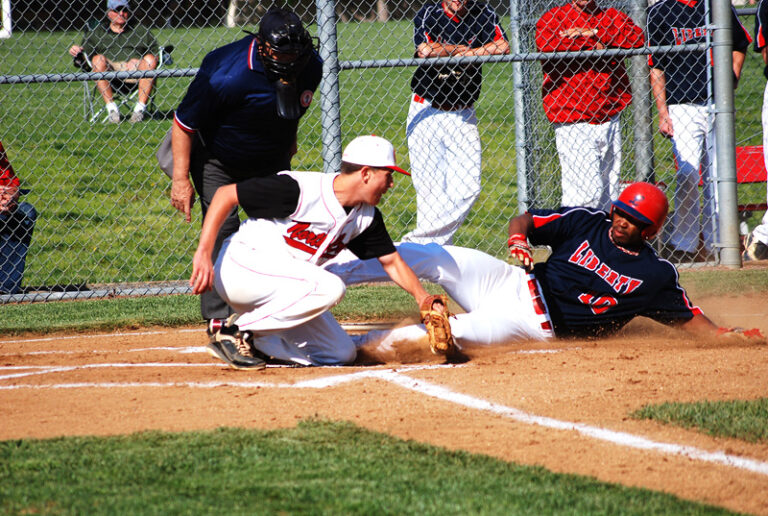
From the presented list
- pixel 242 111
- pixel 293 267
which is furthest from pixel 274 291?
pixel 242 111

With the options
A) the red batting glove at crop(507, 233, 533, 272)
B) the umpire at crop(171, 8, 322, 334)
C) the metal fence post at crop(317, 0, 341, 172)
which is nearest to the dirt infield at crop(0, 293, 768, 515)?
the red batting glove at crop(507, 233, 533, 272)

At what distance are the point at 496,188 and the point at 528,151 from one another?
152 inches

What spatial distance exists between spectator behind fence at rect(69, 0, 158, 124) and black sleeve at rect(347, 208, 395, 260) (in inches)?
260

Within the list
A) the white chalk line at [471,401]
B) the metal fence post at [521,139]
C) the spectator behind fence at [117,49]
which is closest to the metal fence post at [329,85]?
the metal fence post at [521,139]

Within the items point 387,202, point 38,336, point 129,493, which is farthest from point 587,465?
point 387,202

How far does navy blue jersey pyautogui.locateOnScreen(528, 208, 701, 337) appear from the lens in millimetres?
4703

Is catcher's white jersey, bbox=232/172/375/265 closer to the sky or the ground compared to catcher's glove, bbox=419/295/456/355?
closer to the sky

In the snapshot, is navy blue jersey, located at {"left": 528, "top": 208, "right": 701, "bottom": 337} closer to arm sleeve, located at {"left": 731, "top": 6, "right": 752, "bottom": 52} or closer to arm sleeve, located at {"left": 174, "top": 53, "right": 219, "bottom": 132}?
arm sleeve, located at {"left": 174, "top": 53, "right": 219, "bottom": 132}

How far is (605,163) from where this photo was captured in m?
7.52

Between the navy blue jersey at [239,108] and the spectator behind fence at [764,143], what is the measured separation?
4.39 metres

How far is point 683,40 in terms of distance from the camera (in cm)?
755

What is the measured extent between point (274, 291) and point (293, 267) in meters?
0.15

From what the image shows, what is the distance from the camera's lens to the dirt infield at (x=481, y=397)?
2.93 metres

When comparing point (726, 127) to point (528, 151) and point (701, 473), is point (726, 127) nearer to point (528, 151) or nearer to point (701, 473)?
point (528, 151)
